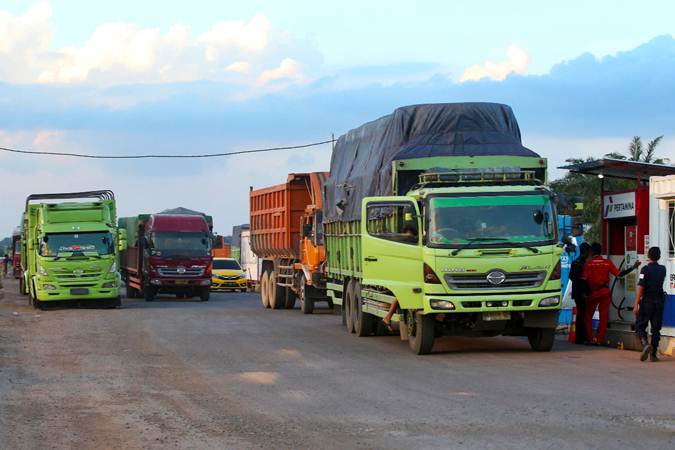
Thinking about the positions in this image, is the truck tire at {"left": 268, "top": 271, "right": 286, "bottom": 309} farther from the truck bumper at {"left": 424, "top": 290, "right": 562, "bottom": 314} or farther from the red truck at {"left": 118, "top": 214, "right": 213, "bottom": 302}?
the truck bumper at {"left": 424, "top": 290, "right": 562, "bottom": 314}

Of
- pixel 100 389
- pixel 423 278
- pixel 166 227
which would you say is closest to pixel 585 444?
pixel 100 389

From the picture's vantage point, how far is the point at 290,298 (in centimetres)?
3384

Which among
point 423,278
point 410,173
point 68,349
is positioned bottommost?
point 68,349

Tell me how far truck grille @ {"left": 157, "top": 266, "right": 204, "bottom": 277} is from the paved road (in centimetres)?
1631

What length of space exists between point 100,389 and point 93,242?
2054cm

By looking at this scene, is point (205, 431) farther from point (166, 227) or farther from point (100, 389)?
point (166, 227)

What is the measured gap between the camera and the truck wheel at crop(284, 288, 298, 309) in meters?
33.7

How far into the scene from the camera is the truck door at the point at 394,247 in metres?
18.1

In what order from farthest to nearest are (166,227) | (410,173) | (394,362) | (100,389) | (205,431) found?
(166,227) < (410,173) < (394,362) < (100,389) < (205,431)

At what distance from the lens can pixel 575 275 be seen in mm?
20359

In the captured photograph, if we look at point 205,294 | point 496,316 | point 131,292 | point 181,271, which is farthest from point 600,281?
point 131,292

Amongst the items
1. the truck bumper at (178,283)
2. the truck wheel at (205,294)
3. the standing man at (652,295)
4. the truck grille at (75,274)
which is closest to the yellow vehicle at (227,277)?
the truck wheel at (205,294)

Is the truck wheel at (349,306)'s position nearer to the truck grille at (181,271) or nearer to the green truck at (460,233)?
the green truck at (460,233)

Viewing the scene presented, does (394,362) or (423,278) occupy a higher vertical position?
(423,278)
